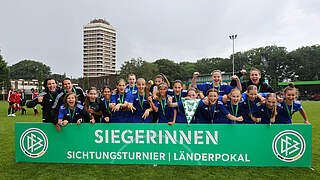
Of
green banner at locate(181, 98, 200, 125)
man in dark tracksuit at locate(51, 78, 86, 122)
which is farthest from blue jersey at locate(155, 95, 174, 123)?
man in dark tracksuit at locate(51, 78, 86, 122)

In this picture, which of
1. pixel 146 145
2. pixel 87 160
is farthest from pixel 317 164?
pixel 87 160

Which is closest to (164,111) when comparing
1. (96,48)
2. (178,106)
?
(178,106)

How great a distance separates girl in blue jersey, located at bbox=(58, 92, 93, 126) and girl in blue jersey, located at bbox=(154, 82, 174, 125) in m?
1.46

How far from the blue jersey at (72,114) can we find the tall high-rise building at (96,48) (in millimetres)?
104137

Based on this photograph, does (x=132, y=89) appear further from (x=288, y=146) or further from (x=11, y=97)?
(x=11, y=97)

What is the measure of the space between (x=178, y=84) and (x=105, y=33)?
110471 millimetres

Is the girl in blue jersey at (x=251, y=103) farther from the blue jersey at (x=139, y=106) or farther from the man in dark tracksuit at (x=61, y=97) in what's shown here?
the man in dark tracksuit at (x=61, y=97)

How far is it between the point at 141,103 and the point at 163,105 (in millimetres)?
543

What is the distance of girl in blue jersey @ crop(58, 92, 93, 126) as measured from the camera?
4160 millimetres

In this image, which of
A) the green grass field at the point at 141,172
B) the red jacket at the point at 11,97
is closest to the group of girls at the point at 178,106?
the green grass field at the point at 141,172

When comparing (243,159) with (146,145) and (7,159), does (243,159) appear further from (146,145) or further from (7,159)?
(7,159)

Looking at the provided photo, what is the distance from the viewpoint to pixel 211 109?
420 cm

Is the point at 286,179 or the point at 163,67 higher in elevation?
the point at 163,67

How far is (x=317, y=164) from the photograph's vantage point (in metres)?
4.15
